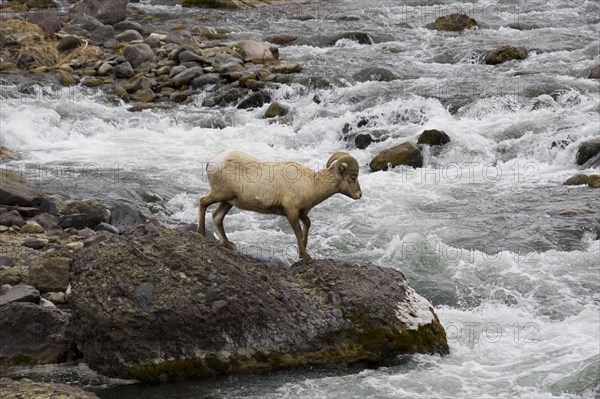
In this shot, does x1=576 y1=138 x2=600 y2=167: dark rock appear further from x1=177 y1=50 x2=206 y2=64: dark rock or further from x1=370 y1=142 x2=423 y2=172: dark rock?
x1=177 y1=50 x2=206 y2=64: dark rock

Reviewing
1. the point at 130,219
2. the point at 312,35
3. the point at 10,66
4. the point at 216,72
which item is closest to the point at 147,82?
the point at 216,72

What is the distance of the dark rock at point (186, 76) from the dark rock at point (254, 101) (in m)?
2.39

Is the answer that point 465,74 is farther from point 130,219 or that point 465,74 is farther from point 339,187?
point 339,187

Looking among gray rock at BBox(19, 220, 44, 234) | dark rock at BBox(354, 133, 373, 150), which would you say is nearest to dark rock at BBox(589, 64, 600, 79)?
dark rock at BBox(354, 133, 373, 150)

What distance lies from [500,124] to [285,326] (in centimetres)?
1245

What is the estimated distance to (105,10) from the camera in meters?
31.1

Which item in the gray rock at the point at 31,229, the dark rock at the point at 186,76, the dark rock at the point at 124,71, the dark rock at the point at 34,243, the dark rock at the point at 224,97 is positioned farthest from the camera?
the dark rock at the point at 124,71

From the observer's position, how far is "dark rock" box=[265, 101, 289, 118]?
21.6 metres

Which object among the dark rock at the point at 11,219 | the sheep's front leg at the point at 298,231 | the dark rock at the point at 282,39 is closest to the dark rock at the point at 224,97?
the dark rock at the point at 282,39

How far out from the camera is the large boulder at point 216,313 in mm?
8133

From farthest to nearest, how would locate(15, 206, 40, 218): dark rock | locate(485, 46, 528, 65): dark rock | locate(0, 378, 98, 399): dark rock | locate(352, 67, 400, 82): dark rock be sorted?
locate(485, 46, 528, 65): dark rock
locate(352, 67, 400, 82): dark rock
locate(15, 206, 40, 218): dark rock
locate(0, 378, 98, 399): dark rock

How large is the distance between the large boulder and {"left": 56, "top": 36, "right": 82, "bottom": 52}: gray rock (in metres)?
19.0

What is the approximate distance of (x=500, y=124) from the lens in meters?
19.9

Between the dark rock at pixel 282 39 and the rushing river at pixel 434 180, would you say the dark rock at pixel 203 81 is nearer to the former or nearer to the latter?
the rushing river at pixel 434 180
